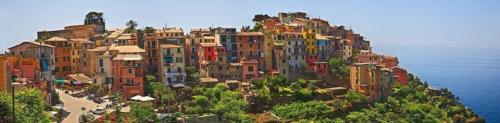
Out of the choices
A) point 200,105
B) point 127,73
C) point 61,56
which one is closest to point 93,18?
point 61,56

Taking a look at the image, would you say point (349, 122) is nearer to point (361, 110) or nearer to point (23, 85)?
point (361, 110)

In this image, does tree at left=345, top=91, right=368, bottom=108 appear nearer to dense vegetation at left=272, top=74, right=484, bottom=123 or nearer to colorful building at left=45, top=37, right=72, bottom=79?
dense vegetation at left=272, top=74, right=484, bottom=123

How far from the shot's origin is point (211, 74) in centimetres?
4156

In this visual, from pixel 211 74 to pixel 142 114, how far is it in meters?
10.8

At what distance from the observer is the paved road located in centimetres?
3160

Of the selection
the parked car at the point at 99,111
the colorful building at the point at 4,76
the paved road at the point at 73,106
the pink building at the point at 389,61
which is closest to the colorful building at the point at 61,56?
the paved road at the point at 73,106

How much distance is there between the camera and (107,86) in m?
38.4

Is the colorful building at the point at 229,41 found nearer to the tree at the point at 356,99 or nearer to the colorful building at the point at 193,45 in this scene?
the colorful building at the point at 193,45

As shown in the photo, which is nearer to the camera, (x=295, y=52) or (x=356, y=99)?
(x=356, y=99)

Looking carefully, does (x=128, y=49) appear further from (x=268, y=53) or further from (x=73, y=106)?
(x=268, y=53)

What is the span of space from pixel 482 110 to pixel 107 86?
4044 centimetres

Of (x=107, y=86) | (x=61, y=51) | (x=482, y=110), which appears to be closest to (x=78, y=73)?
(x=61, y=51)

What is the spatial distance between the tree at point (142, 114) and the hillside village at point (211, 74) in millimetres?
114

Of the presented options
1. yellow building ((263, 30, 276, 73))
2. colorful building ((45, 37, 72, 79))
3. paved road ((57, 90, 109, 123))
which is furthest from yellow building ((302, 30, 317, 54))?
paved road ((57, 90, 109, 123))
